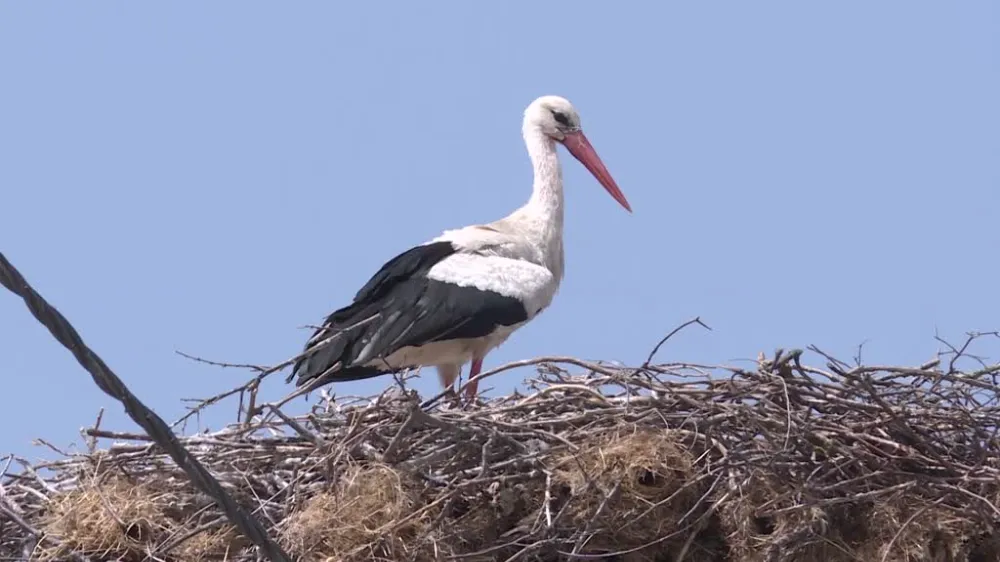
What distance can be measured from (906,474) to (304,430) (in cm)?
177

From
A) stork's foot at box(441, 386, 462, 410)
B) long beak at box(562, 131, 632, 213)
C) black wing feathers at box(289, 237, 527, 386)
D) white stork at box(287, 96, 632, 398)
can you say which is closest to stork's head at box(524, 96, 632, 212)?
long beak at box(562, 131, 632, 213)

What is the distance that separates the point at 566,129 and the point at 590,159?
184 millimetres

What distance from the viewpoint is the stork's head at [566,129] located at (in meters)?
8.95

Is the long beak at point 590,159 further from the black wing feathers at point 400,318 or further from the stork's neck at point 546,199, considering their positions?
the black wing feathers at point 400,318

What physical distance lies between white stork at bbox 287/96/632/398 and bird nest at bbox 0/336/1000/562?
1360mm

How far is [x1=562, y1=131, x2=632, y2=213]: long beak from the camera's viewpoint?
900 cm

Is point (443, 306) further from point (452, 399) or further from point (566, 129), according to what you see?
point (566, 129)

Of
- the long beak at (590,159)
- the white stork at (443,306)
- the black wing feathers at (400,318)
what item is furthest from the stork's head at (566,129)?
the black wing feathers at (400,318)

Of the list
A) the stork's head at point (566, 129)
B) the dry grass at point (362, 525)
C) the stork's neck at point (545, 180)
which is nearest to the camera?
the dry grass at point (362, 525)

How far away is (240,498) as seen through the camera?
5.78 metres

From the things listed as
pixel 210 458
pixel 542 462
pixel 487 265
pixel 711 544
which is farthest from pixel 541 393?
pixel 487 265

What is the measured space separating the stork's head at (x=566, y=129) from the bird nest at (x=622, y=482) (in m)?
3.23

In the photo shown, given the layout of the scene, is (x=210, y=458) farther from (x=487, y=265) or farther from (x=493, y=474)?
(x=487, y=265)

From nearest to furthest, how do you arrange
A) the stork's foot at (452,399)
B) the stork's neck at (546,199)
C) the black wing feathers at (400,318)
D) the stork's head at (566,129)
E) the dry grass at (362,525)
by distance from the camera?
1. the dry grass at (362,525)
2. the stork's foot at (452,399)
3. the black wing feathers at (400,318)
4. the stork's neck at (546,199)
5. the stork's head at (566,129)
